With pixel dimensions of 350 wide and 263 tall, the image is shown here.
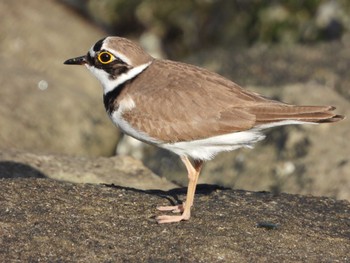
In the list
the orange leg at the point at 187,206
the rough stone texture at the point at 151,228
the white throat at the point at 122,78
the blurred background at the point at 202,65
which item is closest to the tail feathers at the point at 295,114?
the orange leg at the point at 187,206

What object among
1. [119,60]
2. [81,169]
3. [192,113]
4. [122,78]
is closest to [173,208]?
[192,113]

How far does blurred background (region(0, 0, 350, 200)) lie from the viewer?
1160cm

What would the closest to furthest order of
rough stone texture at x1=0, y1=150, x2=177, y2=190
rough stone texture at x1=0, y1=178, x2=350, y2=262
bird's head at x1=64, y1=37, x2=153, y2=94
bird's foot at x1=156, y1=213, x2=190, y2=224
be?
rough stone texture at x1=0, y1=178, x2=350, y2=262 < bird's foot at x1=156, y1=213, x2=190, y2=224 < bird's head at x1=64, y1=37, x2=153, y2=94 < rough stone texture at x1=0, y1=150, x2=177, y2=190

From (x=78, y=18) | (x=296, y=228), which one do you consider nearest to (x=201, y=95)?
(x=296, y=228)

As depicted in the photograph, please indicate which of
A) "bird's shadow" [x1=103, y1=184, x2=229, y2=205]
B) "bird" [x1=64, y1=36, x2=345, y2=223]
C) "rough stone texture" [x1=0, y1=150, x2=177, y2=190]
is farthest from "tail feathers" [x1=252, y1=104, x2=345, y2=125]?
"rough stone texture" [x1=0, y1=150, x2=177, y2=190]

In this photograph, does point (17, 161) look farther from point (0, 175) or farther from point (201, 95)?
point (201, 95)

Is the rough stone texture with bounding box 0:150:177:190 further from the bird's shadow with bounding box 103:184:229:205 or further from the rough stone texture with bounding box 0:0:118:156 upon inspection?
the rough stone texture with bounding box 0:0:118:156

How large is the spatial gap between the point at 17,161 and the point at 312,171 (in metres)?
3.83

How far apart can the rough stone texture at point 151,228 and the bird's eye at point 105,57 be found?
126 centimetres

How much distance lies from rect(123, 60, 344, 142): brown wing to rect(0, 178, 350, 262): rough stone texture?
79 centimetres

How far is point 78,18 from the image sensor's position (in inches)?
708

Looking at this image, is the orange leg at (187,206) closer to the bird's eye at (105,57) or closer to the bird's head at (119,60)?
the bird's head at (119,60)

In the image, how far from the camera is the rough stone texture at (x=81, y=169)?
1000 cm

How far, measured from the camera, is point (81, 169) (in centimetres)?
1026
